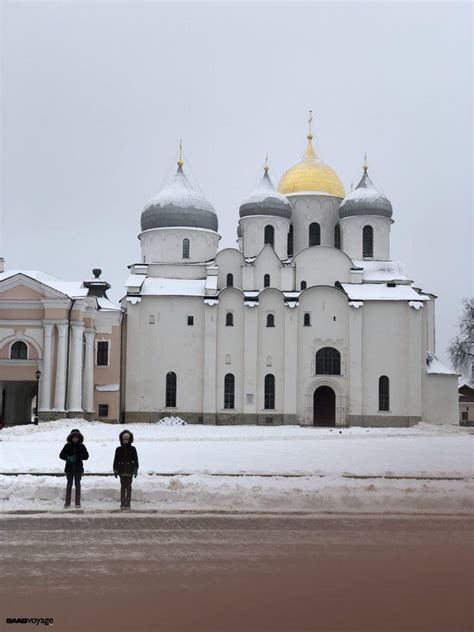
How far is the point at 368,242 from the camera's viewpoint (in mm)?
55938

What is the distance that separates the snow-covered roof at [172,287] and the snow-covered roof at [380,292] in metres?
8.20

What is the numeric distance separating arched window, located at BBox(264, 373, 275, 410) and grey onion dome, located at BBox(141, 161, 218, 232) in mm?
10351

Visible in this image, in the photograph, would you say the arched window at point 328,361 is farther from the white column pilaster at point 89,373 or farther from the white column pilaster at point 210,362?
the white column pilaster at point 89,373

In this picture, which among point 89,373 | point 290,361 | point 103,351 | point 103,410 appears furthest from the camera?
point 290,361

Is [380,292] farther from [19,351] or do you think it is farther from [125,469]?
[125,469]

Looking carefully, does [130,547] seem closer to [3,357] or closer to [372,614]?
[372,614]

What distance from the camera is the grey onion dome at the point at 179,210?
54625mm

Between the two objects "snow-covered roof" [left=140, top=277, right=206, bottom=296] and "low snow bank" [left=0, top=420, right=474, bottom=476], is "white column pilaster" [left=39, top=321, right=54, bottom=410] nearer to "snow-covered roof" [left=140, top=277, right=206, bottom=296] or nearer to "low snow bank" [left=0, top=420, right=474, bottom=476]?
"low snow bank" [left=0, top=420, right=474, bottom=476]

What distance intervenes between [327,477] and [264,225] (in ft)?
120

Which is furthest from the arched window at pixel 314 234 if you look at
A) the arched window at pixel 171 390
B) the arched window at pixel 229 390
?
the arched window at pixel 171 390

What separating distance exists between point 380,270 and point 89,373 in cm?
1840

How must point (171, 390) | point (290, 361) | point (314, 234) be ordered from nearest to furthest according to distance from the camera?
point (290, 361)
point (171, 390)
point (314, 234)

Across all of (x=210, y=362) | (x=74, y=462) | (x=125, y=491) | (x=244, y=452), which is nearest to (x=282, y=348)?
(x=210, y=362)

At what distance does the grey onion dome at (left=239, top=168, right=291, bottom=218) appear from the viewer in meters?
55.1
